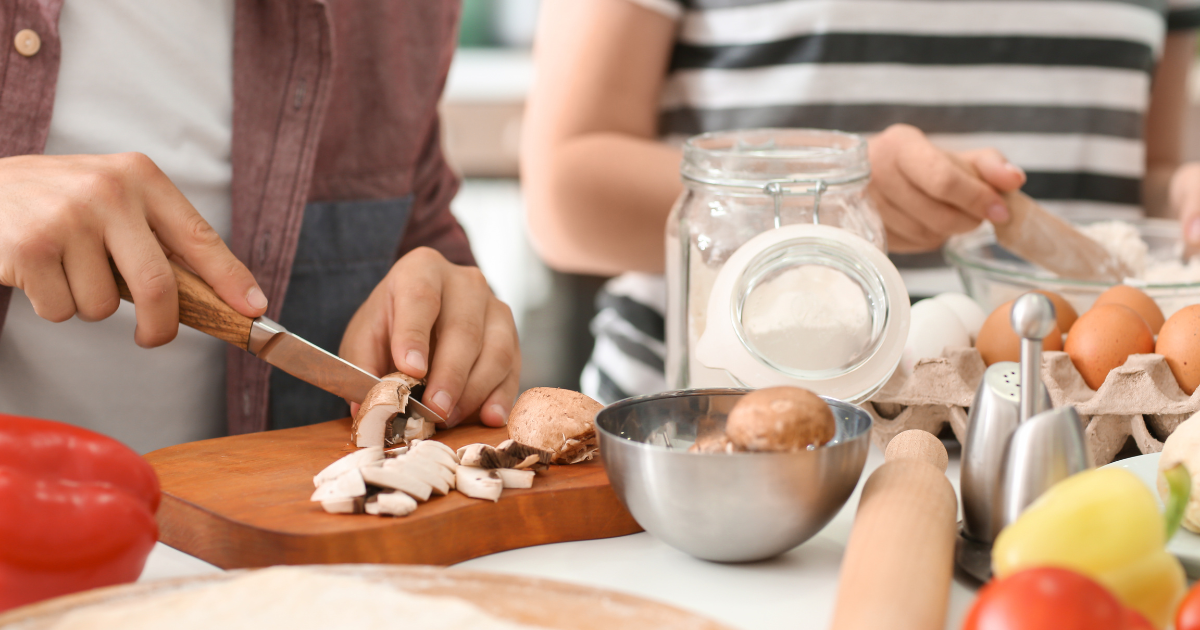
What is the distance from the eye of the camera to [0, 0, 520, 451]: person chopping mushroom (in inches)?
31.6

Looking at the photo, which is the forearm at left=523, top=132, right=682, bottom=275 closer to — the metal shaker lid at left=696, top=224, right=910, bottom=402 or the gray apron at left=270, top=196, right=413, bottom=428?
the gray apron at left=270, top=196, right=413, bottom=428

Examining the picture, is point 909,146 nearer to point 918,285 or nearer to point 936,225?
point 936,225

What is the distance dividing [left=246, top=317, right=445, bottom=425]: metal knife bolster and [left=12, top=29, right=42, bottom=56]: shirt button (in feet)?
1.35

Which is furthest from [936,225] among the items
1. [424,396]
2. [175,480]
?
[175,480]

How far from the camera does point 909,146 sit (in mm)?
1093

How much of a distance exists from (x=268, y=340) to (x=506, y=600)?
0.43 m

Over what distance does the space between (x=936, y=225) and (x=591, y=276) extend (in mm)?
2431

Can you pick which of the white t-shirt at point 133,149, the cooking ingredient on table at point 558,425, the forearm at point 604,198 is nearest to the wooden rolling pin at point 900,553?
the cooking ingredient on table at point 558,425

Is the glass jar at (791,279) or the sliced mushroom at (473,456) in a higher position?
the glass jar at (791,279)

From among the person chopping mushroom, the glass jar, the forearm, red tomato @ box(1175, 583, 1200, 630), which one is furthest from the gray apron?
red tomato @ box(1175, 583, 1200, 630)

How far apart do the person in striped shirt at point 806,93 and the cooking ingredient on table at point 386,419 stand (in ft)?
1.97

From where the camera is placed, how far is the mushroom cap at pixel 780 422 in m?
0.60

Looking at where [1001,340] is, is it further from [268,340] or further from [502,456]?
[268,340]

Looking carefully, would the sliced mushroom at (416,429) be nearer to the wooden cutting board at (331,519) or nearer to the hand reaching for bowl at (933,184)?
the wooden cutting board at (331,519)
